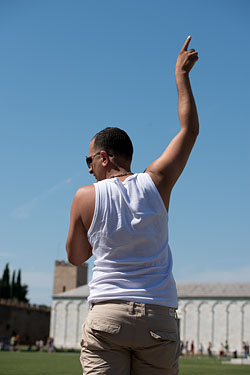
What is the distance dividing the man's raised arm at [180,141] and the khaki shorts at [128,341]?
1.77 ft

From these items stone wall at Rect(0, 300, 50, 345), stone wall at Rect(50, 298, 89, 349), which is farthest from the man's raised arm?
stone wall at Rect(0, 300, 50, 345)

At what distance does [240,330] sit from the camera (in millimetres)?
52500

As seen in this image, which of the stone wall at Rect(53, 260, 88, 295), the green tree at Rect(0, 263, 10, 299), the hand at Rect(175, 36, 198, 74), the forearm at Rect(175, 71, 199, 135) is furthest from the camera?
the stone wall at Rect(53, 260, 88, 295)

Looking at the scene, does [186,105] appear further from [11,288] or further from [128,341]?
[11,288]

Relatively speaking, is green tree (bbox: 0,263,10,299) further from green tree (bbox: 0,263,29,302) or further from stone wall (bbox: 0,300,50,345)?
stone wall (bbox: 0,300,50,345)

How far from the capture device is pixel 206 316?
5550 centimetres

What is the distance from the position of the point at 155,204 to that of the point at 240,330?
176 feet

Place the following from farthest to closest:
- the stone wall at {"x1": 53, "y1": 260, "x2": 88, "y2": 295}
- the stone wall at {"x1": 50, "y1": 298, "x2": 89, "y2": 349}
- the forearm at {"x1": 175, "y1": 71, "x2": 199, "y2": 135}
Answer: the stone wall at {"x1": 53, "y1": 260, "x2": 88, "y2": 295}
the stone wall at {"x1": 50, "y1": 298, "x2": 89, "y2": 349}
the forearm at {"x1": 175, "y1": 71, "x2": 199, "y2": 135}

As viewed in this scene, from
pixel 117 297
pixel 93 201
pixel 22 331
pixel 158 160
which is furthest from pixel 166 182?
pixel 22 331

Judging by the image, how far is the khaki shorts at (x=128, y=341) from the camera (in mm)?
2078

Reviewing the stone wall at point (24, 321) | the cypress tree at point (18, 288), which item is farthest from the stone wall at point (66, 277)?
the cypress tree at point (18, 288)

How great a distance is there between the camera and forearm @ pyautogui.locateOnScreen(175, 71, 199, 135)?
2.48 metres

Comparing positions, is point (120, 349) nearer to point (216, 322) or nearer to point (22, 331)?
point (216, 322)

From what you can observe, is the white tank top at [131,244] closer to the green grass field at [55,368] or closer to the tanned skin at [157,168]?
the tanned skin at [157,168]
